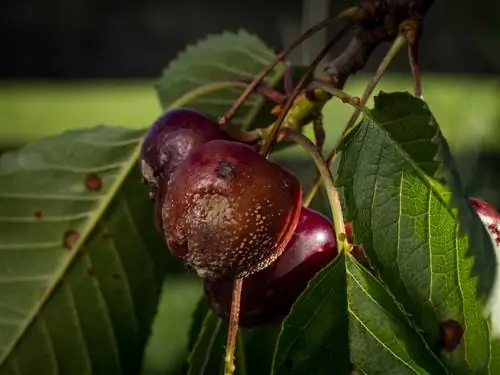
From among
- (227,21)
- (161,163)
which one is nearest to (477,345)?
(161,163)

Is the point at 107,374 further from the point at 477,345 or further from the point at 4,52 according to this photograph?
the point at 4,52

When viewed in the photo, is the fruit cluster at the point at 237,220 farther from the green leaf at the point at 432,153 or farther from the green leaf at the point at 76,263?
the green leaf at the point at 76,263

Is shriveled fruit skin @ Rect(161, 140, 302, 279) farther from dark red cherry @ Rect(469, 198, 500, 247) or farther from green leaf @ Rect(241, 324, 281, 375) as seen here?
green leaf @ Rect(241, 324, 281, 375)

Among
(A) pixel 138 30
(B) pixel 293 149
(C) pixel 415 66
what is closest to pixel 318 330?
(C) pixel 415 66

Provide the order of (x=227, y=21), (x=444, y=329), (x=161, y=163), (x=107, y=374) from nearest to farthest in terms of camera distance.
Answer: (x=444, y=329), (x=161, y=163), (x=107, y=374), (x=227, y=21)

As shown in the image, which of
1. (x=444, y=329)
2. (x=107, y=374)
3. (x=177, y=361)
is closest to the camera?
(x=444, y=329)

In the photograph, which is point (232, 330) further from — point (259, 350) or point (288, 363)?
point (259, 350)
